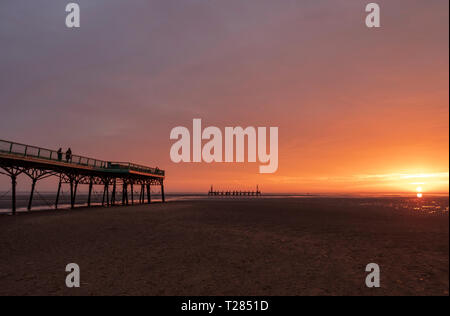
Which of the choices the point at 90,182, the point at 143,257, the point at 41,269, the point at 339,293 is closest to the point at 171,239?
the point at 143,257

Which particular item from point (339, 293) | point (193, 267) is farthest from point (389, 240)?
point (193, 267)

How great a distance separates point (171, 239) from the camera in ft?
44.6

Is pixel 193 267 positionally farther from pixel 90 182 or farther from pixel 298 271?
pixel 90 182

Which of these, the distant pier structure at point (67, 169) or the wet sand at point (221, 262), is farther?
the distant pier structure at point (67, 169)

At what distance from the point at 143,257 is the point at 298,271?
5749 mm

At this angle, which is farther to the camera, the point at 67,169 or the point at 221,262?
the point at 67,169

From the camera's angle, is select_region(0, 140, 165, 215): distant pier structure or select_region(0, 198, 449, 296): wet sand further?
select_region(0, 140, 165, 215): distant pier structure

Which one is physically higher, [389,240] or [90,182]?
[90,182]
